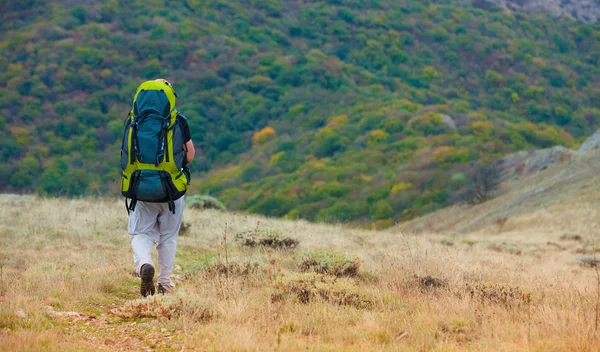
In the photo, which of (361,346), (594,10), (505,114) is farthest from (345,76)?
(361,346)

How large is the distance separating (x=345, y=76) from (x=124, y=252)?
83.9 meters

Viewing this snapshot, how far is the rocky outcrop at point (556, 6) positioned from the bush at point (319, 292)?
12928cm

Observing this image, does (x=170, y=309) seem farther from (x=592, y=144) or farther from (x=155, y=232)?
(x=592, y=144)

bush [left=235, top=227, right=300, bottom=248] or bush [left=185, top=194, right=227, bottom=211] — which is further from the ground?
bush [left=235, top=227, right=300, bottom=248]

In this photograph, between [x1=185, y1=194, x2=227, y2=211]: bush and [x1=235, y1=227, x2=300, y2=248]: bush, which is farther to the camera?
[x1=185, y1=194, x2=227, y2=211]: bush

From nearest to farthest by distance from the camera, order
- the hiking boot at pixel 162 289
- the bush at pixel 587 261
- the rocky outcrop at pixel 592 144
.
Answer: the hiking boot at pixel 162 289
the bush at pixel 587 261
the rocky outcrop at pixel 592 144

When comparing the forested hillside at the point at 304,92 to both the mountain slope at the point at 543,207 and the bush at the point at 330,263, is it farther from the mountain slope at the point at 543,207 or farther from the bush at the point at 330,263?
the bush at the point at 330,263

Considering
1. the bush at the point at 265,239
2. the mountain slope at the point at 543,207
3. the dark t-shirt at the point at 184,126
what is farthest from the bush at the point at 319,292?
the mountain slope at the point at 543,207

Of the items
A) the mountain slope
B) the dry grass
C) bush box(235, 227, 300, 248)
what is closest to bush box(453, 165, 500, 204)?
the mountain slope

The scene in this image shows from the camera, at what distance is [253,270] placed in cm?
643

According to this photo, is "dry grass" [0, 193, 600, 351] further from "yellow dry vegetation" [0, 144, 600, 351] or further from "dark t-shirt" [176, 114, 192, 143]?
"dark t-shirt" [176, 114, 192, 143]

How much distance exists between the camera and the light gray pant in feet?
17.7

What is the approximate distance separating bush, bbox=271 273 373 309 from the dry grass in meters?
0.01

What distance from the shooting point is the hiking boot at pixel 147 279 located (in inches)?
206
